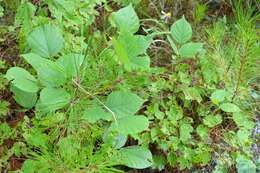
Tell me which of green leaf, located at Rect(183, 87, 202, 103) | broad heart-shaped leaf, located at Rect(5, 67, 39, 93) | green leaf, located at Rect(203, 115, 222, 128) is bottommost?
green leaf, located at Rect(203, 115, 222, 128)

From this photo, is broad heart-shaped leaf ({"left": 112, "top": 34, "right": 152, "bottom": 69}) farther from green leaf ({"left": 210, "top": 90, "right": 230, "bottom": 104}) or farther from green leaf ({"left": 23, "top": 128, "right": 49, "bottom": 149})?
green leaf ({"left": 210, "top": 90, "right": 230, "bottom": 104})

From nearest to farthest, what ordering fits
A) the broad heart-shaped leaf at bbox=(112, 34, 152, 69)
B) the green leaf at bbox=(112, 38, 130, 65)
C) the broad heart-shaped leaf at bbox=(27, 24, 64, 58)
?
1. the green leaf at bbox=(112, 38, 130, 65)
2. the broad heart-shaped leaf at bbox=(112, 34, 152, 69)
3. the broad heart-shaped leaf at bbox=(27, 24, 64, 58)

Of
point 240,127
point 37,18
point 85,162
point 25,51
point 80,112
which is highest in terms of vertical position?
point 37,18

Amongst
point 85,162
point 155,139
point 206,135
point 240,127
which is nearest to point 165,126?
point 155,139

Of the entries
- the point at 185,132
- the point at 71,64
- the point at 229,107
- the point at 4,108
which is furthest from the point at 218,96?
the point at 4,108

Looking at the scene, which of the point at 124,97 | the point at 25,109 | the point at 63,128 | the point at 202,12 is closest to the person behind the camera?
the point at 124,97

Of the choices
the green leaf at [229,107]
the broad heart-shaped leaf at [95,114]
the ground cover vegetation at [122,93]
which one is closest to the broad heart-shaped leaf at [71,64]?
the ground cover vegetation at [122,93]

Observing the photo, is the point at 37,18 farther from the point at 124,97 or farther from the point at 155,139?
the point at 155,139

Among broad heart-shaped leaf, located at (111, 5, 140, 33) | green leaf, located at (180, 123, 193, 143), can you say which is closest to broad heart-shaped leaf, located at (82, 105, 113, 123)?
broad heart-shaped leaf, located at (111, 5, 140, 33)
